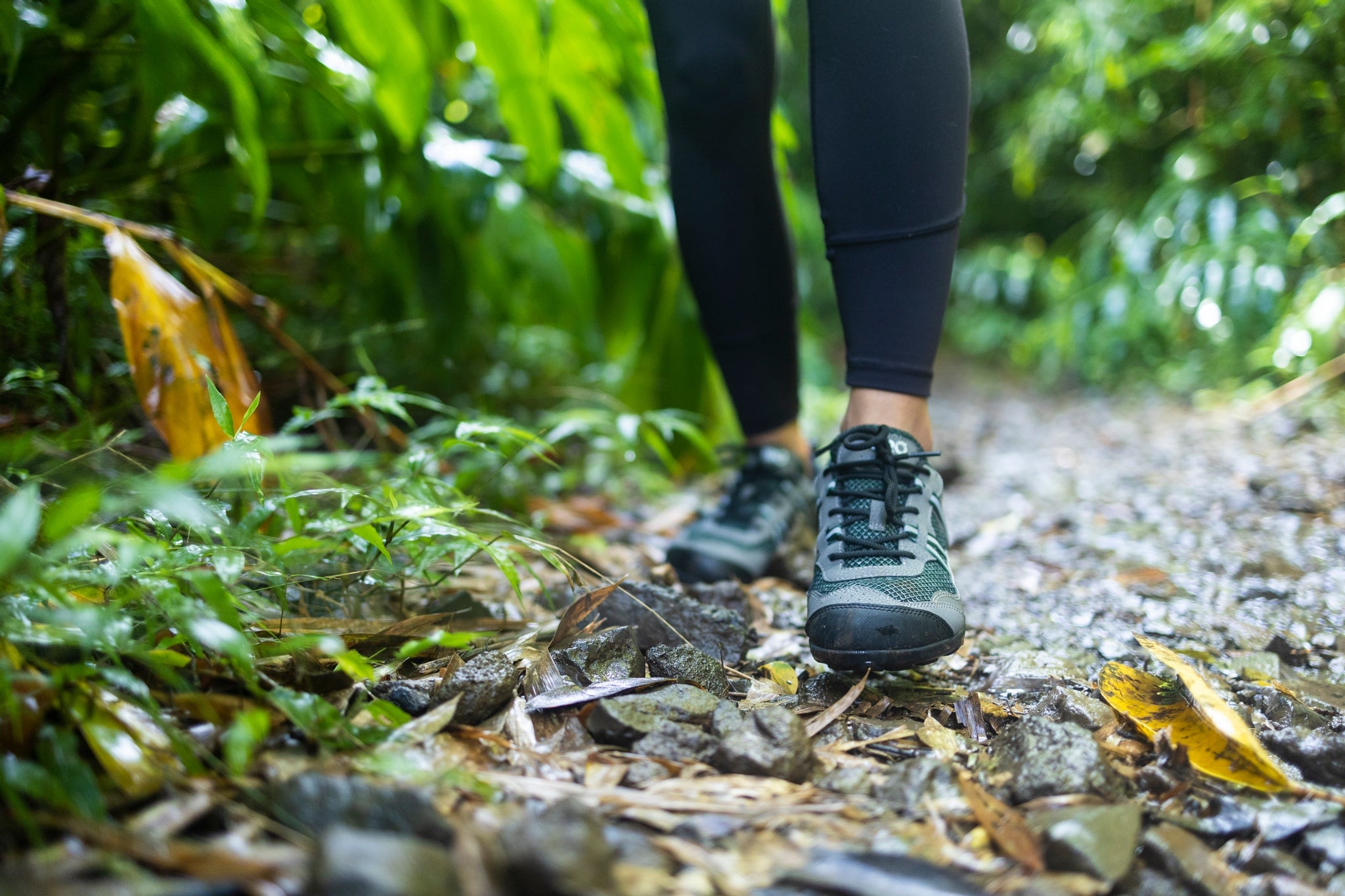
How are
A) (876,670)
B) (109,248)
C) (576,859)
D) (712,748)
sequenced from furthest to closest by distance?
(109,248), (876,670), (712,748), (576,859)

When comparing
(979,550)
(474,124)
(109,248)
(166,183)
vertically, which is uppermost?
(474,124)

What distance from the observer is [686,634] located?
32.6 inches

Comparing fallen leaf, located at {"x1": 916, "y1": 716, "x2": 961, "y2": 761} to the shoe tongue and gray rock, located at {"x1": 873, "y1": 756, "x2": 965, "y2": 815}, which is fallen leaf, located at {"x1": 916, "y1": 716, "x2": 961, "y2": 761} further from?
the shoe tongue

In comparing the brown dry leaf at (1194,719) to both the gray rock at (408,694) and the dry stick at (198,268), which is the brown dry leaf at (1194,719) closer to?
the gray rock at (408,694)

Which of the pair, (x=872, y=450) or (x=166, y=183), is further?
(x=166, y=183)

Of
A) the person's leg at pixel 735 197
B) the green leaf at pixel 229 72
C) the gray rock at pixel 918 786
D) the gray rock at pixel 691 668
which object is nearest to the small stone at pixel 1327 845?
the gray rock at pixel 918 786

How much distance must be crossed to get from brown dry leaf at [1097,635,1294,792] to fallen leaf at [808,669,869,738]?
8.4 inches

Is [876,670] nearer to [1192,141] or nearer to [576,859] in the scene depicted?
[576,859]

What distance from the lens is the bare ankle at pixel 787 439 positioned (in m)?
1.22

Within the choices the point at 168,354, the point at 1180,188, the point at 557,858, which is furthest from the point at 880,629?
the point at 1180,188

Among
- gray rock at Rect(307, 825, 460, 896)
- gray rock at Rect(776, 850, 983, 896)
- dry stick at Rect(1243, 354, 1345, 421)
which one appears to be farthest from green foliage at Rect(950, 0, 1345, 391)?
gray rock at Rect(307, 825, 460, 896)

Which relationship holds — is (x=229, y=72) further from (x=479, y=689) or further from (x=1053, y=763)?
(x=1053, y=763)

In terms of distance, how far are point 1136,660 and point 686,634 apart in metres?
0.46

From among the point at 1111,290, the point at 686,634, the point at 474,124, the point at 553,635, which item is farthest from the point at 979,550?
the point at 474,124
